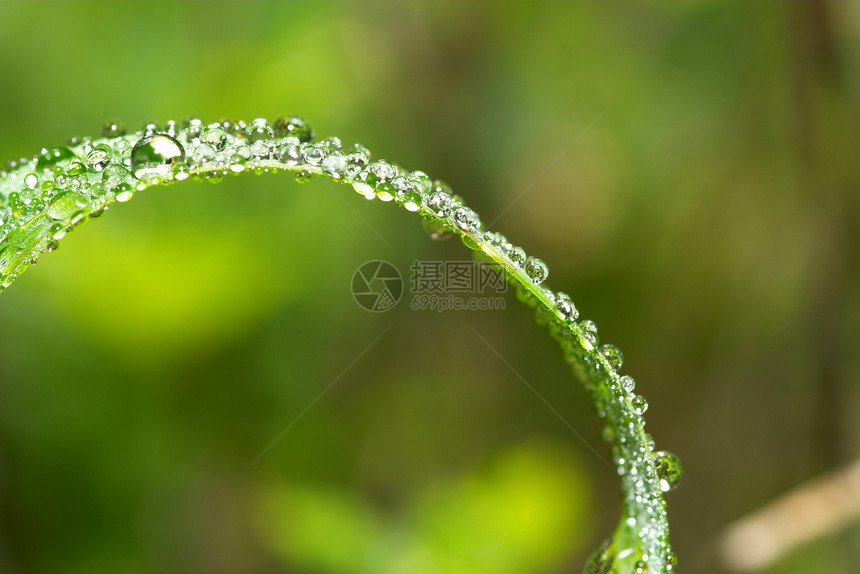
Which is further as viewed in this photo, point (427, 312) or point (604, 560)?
point (427, 312)

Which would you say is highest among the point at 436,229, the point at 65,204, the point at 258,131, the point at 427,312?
the point at 427,312

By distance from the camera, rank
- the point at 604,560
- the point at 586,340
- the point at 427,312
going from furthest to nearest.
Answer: the point at 427,312 → the point at 604,560 → the point at 586,340

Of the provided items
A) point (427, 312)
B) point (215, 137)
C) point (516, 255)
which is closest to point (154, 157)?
point (215, 137)

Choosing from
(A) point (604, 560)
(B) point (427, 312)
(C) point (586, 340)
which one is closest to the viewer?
(C) point (586, 340)

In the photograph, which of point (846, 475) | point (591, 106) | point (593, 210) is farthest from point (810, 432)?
point (591, 106)

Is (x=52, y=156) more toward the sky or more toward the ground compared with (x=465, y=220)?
more toward the ground

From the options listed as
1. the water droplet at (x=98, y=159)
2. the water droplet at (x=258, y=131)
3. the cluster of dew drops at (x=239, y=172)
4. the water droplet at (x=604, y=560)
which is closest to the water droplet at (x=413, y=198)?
the cluster of dew drops at (x=239, y=172)

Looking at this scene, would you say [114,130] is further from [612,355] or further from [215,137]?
[612,355]

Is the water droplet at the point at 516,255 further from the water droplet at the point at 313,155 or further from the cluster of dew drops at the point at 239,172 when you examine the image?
the water droplet at the point at 313,155

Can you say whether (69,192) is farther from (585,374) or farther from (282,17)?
(282,17)
